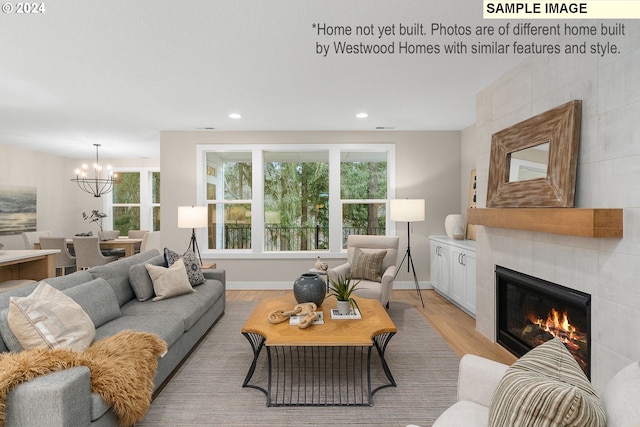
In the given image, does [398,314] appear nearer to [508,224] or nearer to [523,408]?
[508,224]

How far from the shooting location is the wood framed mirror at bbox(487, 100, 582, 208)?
7.35ft

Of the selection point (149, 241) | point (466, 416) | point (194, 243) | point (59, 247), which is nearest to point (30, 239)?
point (59, 247)

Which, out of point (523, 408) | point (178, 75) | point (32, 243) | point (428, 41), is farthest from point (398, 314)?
point (32, 243)

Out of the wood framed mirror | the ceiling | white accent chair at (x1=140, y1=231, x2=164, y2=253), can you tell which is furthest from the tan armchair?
white accent chair at (x1=140, y1=231, x2=164, y2=253)

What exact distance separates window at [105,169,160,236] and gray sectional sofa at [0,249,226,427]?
16.6 feet

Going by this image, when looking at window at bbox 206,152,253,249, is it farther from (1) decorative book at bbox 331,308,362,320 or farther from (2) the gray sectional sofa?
(1) decorative book at bbox 331,308,362,320

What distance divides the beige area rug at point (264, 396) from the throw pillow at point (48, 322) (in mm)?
680

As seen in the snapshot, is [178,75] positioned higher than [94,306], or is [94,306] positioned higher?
[178,75]

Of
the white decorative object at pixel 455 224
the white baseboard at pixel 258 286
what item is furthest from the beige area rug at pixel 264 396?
the white baseboard at pixel 258 286

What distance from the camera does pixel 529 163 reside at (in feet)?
8.77

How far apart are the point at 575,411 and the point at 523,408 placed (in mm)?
133

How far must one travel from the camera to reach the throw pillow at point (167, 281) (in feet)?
10.8

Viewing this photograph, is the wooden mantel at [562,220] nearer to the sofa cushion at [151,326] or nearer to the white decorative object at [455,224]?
the white decorative object at [455,224]

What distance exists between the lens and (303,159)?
18.8 ft
